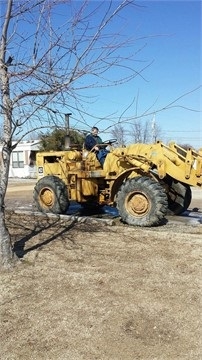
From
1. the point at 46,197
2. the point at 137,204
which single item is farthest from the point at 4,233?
the point at 46,197

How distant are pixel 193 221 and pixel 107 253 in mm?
3425

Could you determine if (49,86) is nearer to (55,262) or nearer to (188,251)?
(55,262)

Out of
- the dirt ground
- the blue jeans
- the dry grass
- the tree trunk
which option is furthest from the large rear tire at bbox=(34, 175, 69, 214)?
the tree trunk

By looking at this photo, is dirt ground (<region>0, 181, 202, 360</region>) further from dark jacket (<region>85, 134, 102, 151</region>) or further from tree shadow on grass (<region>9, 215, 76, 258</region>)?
dark jacket (<region>85, 134, 102, 151</region>)

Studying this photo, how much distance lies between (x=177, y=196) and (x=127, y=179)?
146 cm

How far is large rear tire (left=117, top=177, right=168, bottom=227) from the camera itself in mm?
7797

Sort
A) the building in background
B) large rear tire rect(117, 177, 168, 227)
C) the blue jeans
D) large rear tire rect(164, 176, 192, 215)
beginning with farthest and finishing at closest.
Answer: the building in background, the blue jeans, large rear tire rect(164, 176, 192, 215), large rear tire rect(117, 177, 168, 227)

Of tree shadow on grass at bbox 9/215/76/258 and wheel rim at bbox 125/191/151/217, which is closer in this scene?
tree shadow on grass at bbox 9/215/76/258

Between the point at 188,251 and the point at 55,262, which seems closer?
the point at 55,262

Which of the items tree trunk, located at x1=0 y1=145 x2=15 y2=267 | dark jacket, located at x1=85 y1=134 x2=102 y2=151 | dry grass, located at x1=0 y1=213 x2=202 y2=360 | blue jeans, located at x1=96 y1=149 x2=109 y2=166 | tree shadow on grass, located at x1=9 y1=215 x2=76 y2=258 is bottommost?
dry grass, located at x1=0 y1=213 x2=202 y2=360

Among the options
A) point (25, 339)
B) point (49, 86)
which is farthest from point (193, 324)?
point (49, 86)

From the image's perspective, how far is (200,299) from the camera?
4012mm

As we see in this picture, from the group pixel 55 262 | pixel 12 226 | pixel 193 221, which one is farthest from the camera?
pixel 193 221

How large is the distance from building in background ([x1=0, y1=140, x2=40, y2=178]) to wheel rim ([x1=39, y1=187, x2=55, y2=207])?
88.2ft
